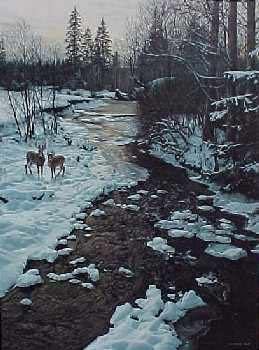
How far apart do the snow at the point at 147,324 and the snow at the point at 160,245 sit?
158 centimetres

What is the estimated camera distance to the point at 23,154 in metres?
16.4

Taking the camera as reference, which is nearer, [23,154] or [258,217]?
[258,217]

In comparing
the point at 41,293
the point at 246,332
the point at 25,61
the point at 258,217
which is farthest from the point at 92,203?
the point at 25,61

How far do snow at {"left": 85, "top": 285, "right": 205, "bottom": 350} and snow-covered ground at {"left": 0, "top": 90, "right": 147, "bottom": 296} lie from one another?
1.81 meters

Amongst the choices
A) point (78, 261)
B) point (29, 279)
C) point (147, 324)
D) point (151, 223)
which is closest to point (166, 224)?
point (151, 223)

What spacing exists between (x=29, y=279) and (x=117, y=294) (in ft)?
4.32

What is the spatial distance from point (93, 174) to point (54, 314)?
331 inches

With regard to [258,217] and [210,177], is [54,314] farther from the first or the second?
[210,177]

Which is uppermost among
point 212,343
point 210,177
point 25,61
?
point 25,61

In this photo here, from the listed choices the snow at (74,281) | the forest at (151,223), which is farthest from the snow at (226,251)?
the snow at (74,281)

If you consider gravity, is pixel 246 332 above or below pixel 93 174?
below

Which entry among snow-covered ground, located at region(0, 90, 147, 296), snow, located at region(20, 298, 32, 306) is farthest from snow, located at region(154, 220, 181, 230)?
snow, located at region(20, 298, 32, 306)

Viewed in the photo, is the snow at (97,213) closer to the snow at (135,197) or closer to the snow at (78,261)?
the snow at (135,197)

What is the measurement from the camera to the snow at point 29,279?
22.1 ft
